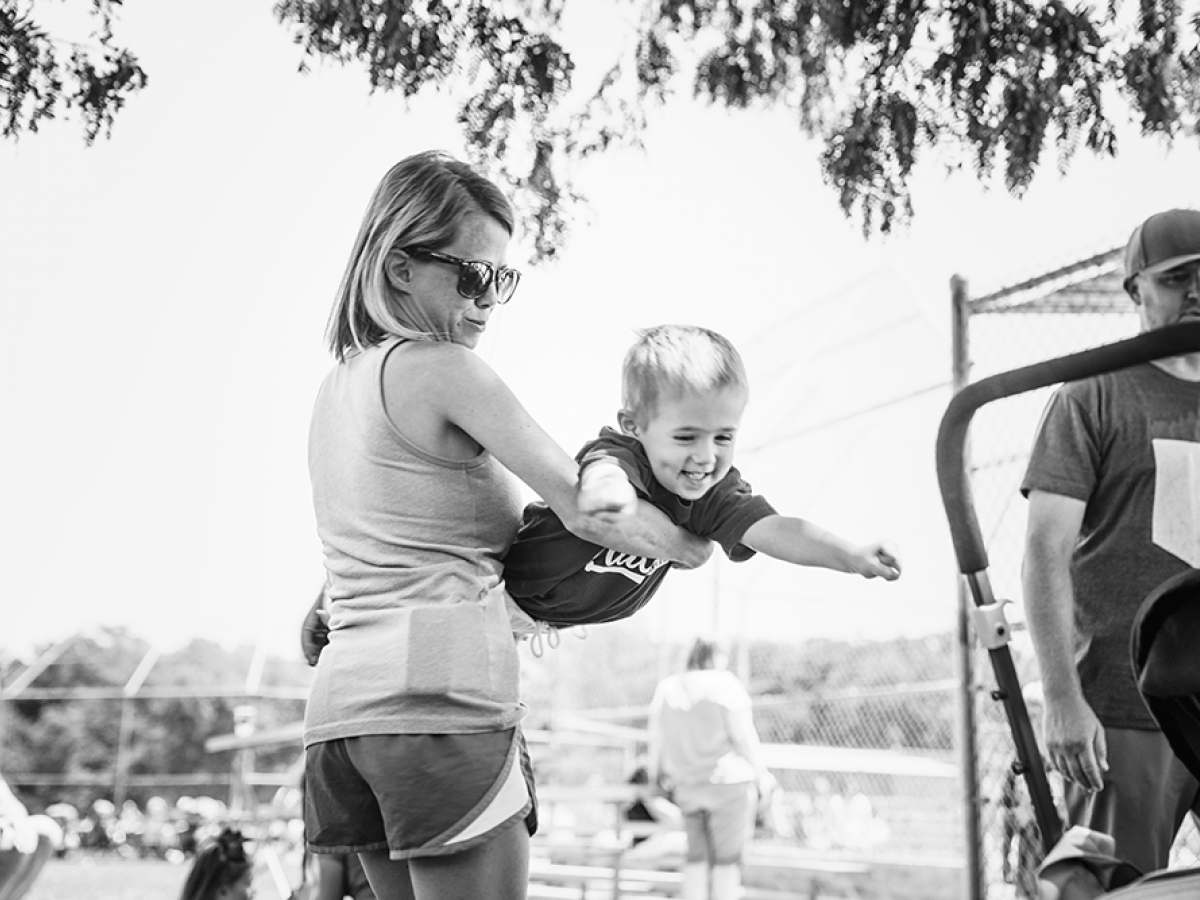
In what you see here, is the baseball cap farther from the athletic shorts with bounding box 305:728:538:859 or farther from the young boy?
the athletic shorts with bounding box 305:728:538:859

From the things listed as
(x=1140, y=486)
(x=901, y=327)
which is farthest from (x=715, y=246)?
(x=1140, y=486)

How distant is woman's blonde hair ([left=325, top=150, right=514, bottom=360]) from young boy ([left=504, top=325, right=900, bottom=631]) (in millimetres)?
254

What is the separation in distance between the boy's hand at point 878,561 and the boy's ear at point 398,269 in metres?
0.59

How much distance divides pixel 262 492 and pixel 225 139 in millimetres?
5776

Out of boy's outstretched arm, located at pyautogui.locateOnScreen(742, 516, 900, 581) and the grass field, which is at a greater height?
boy's outstretched arm, located at pyautogui.locateOnScreen(742, 516, 900, 581)

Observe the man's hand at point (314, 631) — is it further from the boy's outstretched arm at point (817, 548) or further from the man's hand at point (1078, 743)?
the man's hand at point (1078, 743)

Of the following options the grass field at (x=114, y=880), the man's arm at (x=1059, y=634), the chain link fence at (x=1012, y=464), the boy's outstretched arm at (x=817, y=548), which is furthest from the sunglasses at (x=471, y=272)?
the grass field at (x=114, y=880)

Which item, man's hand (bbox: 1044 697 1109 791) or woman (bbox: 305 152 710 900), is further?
man's hand (bbox: 1044 697 1109 791)

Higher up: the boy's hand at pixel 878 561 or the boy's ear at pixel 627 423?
the boy's ear at pixel 627 423

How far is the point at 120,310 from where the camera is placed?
5441 millimetres

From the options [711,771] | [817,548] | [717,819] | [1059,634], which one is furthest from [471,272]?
[717,819]

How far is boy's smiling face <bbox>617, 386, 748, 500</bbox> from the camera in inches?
58.6

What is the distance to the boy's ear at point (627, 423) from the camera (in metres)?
1.57

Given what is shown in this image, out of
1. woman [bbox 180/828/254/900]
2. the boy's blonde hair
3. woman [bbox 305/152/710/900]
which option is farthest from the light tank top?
woman [bbox 180/828/254/900]
